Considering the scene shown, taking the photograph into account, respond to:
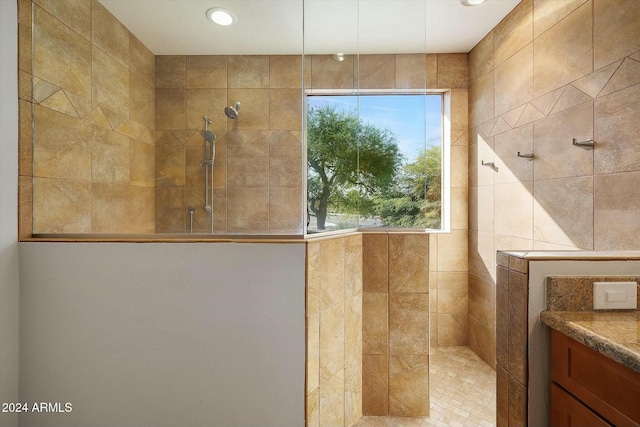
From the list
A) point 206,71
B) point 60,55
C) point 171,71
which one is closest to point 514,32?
point 206,71

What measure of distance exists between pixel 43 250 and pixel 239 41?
1589mm

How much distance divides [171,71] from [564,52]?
235cm

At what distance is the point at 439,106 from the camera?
2535 mm

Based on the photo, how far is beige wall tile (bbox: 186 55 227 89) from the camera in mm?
1960

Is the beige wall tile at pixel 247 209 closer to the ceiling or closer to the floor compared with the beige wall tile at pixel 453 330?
closer to the ceiling

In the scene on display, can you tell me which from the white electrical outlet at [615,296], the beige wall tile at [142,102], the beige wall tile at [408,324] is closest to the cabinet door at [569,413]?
the white electrical outlet at [615,296]

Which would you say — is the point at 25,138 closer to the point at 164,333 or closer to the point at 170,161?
the point at 170,161

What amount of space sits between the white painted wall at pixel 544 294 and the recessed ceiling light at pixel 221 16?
6.56ft

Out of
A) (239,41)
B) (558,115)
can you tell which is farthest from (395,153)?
(239,41)

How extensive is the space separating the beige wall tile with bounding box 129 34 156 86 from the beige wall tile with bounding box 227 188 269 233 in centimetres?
93

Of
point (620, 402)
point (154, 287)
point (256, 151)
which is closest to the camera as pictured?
point (620, 402)

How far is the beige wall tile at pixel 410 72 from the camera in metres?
1.78

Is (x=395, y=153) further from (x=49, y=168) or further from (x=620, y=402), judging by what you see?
(x=49, y=168)

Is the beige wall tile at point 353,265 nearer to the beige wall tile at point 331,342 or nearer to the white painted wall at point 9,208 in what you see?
the beige wall tile at point 331,342
